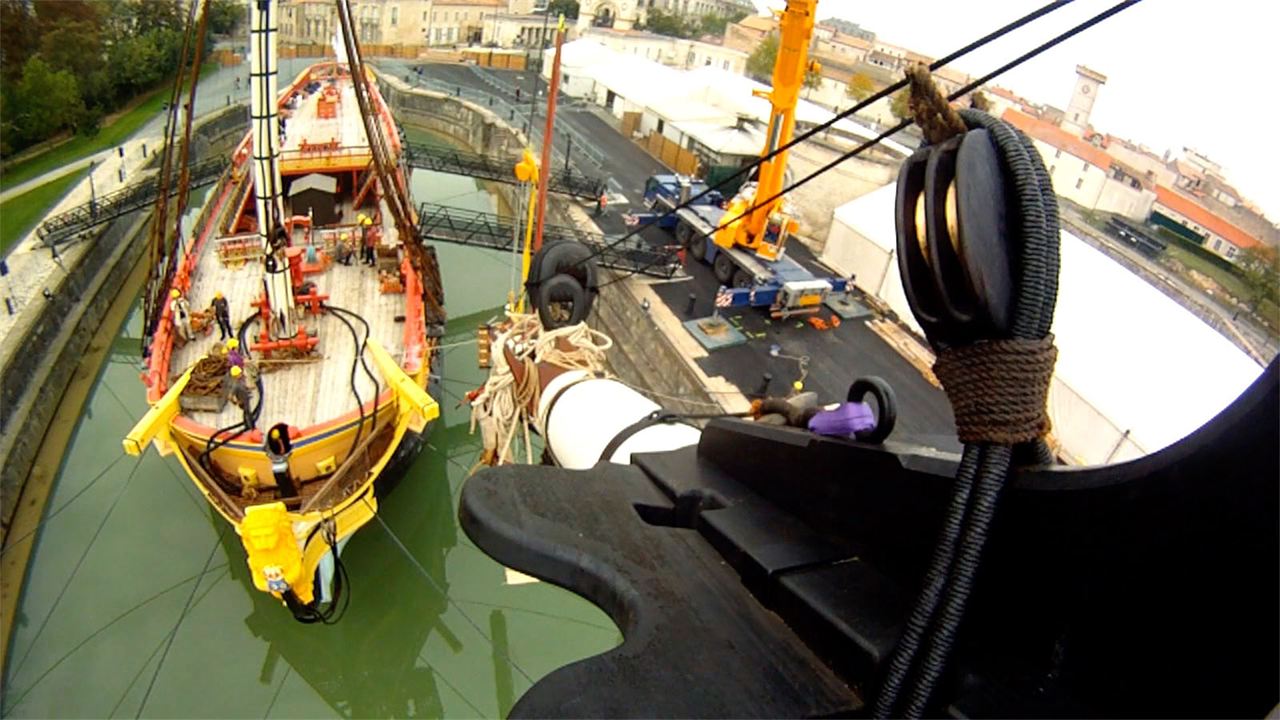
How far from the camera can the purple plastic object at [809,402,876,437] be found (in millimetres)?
1997

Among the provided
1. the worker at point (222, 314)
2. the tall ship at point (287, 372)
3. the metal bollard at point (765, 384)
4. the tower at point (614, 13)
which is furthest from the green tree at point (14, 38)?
the tower at point (614, 13)

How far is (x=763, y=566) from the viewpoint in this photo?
6.05ft

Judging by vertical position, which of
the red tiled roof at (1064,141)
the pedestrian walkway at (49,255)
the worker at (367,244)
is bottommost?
the pedestrian walkway at (49,255)

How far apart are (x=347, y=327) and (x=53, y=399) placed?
7.34 metres

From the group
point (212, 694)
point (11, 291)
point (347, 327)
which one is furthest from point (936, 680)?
point (11, 291)

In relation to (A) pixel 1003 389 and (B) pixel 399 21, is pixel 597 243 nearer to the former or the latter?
(A) pixel 1003 389

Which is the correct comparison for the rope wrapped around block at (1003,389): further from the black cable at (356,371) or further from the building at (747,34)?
the building at (747,34)

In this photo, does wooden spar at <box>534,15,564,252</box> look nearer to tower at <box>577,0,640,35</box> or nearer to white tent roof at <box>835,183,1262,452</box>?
white tent roof at <box>835,183,1262,452</box>

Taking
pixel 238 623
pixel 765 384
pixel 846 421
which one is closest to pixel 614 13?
pixel 765 384

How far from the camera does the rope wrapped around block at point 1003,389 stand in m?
1.45

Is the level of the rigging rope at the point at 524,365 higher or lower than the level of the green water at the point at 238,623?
higher

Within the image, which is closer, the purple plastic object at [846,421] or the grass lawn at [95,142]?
the purple plastic object at [846,421]

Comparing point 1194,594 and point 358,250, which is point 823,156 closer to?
point 358,250

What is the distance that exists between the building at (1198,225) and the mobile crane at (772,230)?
26.6 metres
